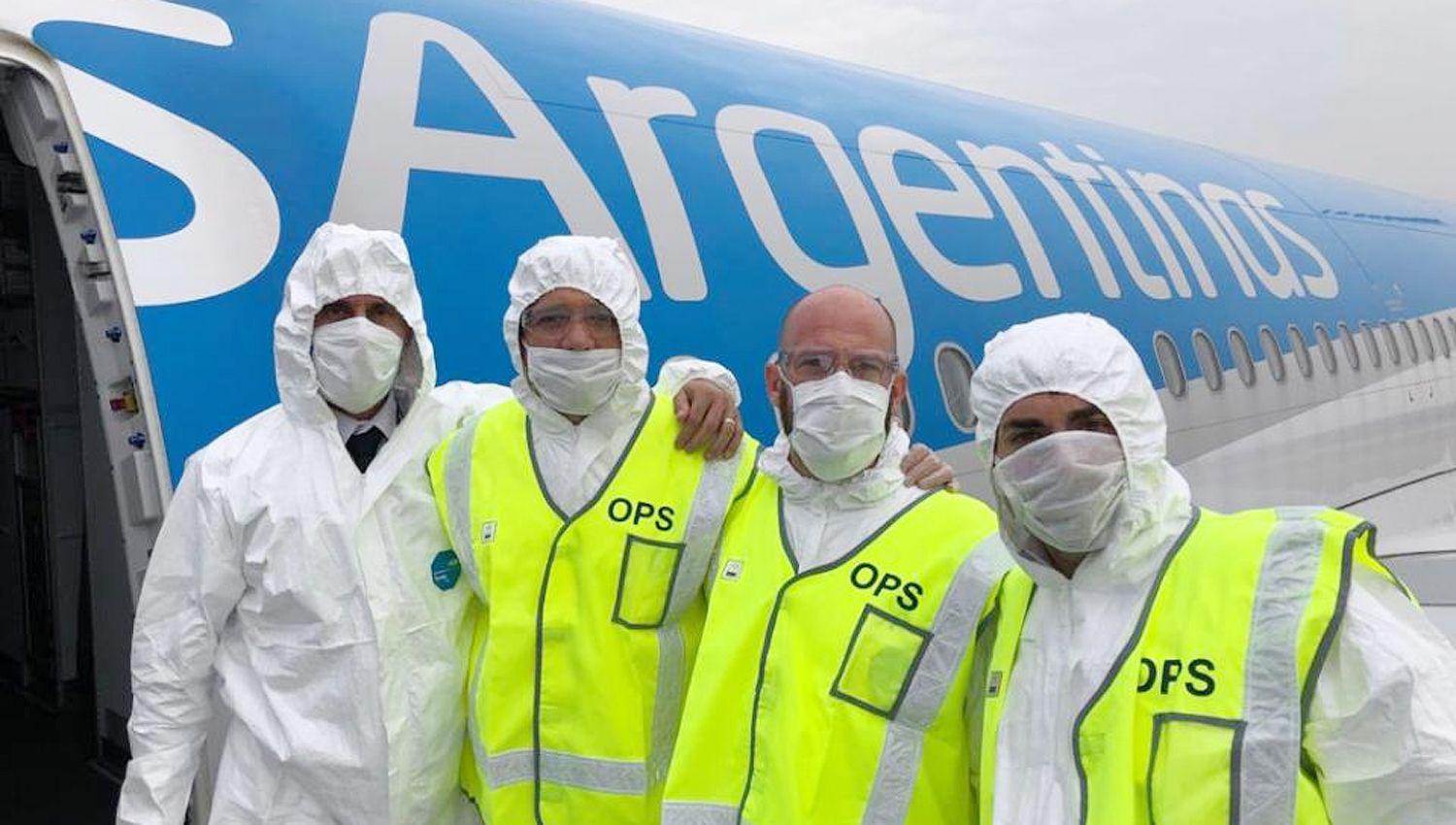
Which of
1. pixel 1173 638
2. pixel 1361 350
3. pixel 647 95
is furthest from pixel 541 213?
pixel 1361 350

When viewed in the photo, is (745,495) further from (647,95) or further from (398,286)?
(647,95)

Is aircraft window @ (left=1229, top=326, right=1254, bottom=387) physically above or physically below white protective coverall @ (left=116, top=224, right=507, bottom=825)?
above

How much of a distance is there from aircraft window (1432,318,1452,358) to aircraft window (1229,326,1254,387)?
5.02m

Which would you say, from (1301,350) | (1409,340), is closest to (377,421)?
(1301,350)

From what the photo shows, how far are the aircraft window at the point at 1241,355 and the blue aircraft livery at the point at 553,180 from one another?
64 centimetres

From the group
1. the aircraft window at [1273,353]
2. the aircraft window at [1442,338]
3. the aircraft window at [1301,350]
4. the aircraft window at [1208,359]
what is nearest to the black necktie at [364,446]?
the aircraft window at [1208,359]

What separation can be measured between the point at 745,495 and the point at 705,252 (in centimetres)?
222

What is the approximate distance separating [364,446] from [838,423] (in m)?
1.23

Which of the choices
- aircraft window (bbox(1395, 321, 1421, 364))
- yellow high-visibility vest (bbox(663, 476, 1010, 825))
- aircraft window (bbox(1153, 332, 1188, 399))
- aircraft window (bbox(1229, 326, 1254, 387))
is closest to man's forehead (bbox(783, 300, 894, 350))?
yellow high-visibility vest (bbox(663, 476, 1010, 825))

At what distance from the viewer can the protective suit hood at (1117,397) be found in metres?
2.02

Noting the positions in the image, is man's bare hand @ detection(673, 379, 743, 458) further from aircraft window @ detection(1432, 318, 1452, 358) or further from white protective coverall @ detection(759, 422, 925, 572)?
aircraft window @ detection(1432, 318, 1452, 358)

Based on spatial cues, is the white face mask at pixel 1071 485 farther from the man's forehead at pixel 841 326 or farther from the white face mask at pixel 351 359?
the white face mask at pixel 351 359

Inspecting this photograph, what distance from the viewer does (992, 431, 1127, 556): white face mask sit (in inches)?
78.8

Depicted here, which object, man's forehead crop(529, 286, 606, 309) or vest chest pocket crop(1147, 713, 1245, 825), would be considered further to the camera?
man's forehead crop(529, 286, 606, 309)
